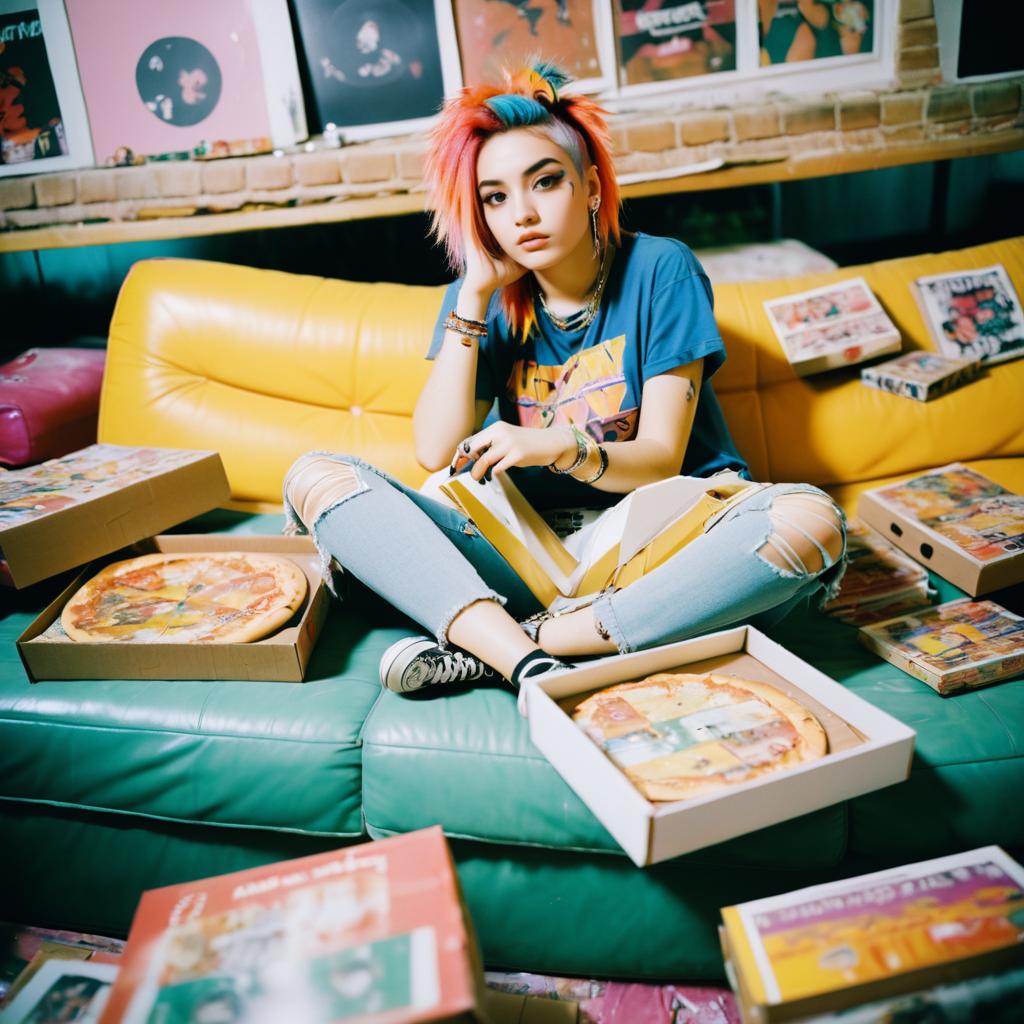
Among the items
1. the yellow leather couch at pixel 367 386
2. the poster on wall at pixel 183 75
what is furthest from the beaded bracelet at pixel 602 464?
the poster on wall at pixel 183 75

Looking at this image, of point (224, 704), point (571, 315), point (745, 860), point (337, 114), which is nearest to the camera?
point (745, 860)

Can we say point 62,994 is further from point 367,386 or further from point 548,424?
point 367,386

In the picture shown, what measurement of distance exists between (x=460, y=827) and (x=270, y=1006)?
38cm

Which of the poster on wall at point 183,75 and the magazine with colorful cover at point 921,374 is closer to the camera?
the magazine with colorful cover at point 921,374

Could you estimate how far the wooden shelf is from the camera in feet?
6.61

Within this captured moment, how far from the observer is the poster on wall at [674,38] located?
1922mm

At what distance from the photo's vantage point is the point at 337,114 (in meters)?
2.07

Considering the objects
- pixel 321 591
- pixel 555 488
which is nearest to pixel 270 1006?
pixel 321 591

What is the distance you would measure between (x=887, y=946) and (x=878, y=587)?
0.71m

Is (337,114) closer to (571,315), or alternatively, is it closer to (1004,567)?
(571,315)

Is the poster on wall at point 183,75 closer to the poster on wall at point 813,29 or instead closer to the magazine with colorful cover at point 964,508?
the poster on wall at point 813,29

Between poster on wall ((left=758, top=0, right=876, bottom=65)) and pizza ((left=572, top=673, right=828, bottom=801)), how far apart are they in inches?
66.3

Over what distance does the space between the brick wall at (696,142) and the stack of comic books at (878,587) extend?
116cm

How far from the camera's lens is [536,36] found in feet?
6.40
